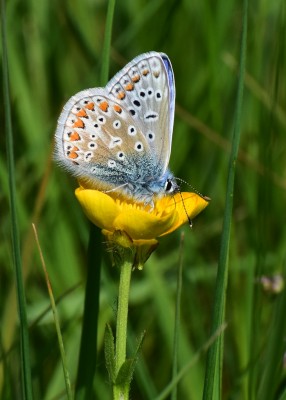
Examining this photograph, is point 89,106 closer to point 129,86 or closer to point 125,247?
point 129,86

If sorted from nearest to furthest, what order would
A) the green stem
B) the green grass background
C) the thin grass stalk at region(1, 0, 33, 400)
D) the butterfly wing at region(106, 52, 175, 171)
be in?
1. the thin grass stalk at region(1, 0, 33, 400)
2. the green stem
3. the butterfly wing at region(106, 52, 175, 171)
4. the green grass background

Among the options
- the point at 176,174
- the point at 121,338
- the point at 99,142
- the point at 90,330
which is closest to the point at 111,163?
the point at 99,142

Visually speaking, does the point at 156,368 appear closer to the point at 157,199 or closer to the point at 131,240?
the point at 157,199

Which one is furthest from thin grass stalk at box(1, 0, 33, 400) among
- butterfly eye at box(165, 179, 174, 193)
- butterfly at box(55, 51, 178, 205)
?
butterfly eye at box(165, 179, 174, 193)

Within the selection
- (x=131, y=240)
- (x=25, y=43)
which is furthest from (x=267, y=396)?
(x=25, y=43)

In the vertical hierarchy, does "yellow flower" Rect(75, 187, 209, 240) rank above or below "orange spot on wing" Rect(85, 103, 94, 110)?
below

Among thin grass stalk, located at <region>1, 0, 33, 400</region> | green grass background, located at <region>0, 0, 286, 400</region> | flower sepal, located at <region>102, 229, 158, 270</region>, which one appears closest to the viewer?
thin grass stalk, located at <region>1, 0, 33, 400</region>

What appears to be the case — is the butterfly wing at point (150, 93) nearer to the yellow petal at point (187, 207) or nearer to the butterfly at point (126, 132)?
the butterfly at point (126, 132)

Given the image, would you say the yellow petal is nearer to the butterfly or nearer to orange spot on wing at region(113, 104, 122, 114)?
the butterfly

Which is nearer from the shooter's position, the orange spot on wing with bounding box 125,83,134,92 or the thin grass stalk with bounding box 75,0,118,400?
the thin grass stalk with bounding box 75,0,118,400
